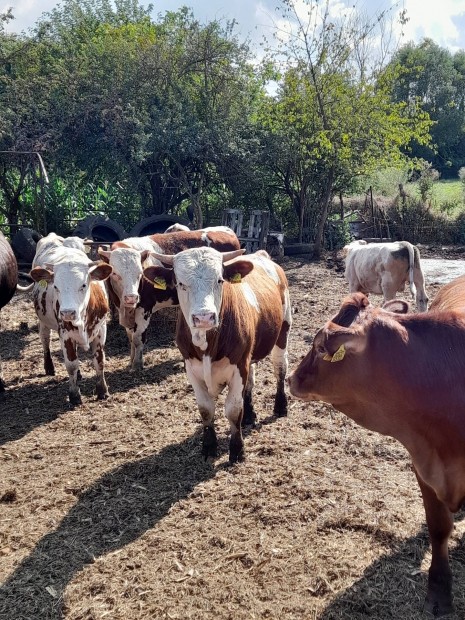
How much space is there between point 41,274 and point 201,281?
238 centimetres

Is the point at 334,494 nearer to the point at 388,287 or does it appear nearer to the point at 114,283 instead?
the point at 114,283

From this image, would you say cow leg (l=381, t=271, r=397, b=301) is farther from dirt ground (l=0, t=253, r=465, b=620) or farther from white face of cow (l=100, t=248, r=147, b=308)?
white face of cow (l=100, t=248, r=147, b=308)

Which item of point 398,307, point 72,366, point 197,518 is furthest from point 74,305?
point 398,307

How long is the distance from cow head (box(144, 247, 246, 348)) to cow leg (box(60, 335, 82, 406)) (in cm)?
204

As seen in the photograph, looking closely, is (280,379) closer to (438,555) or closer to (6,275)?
(438,555)

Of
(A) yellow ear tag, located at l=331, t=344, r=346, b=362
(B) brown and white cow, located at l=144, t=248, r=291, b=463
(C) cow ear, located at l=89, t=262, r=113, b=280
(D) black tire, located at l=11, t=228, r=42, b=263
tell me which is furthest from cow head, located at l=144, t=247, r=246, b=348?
(D) black tire, located at l=11, t=228, r=42, b=263

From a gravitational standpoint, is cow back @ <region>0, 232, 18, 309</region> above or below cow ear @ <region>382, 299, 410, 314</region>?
below

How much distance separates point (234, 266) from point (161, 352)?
3.79 m

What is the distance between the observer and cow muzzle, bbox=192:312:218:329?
394 cm

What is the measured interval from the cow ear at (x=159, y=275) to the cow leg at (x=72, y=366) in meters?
2.02

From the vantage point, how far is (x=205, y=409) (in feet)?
15.1

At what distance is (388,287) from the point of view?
9.05 meters

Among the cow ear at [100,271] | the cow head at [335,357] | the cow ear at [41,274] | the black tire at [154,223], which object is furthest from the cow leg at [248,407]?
the black tire at [154,223]

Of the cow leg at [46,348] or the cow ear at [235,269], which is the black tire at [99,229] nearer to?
the cow leg at [46,348]
